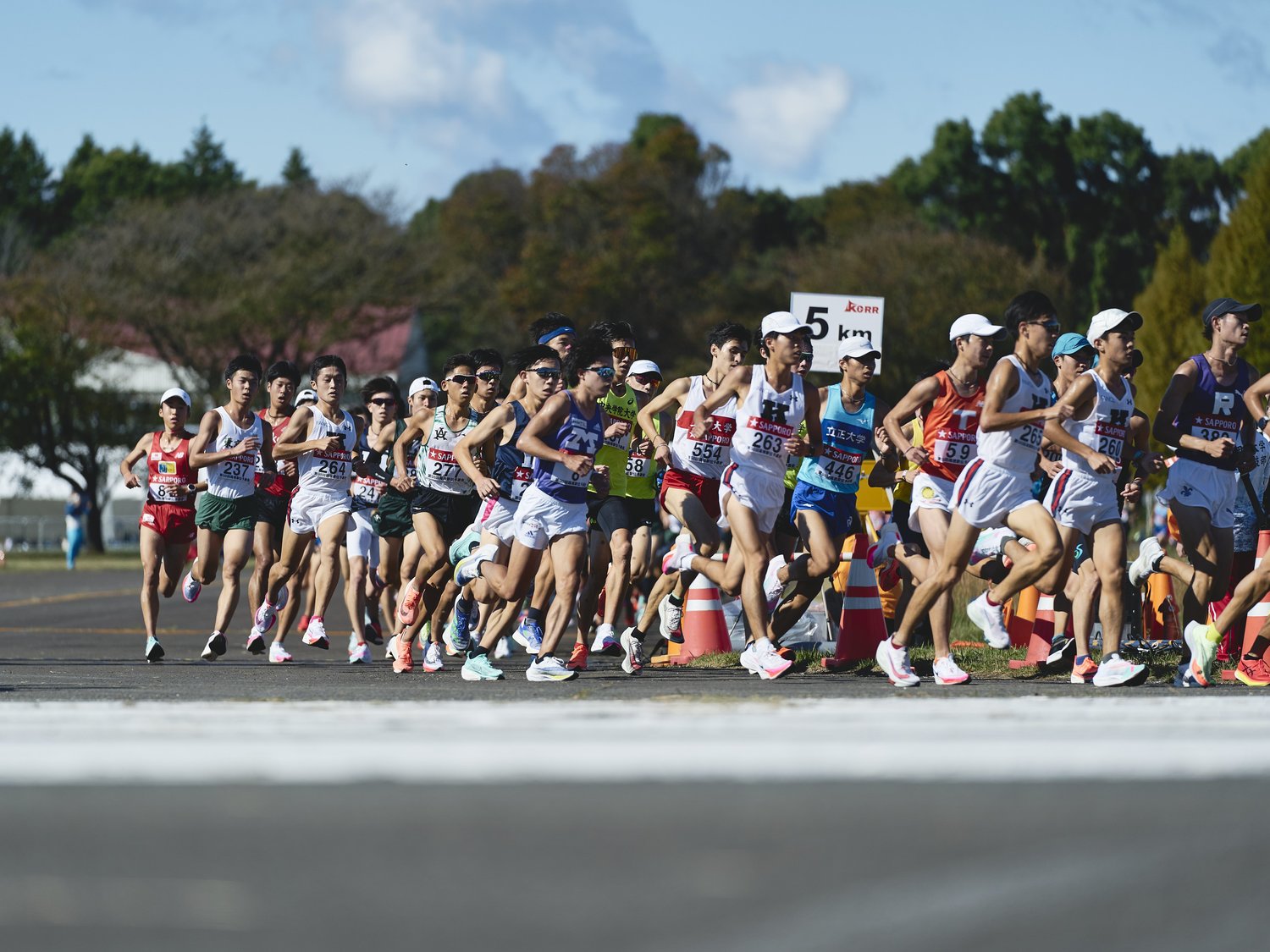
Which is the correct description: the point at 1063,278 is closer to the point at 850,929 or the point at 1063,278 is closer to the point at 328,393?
the point at 328,393

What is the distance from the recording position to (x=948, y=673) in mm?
10141

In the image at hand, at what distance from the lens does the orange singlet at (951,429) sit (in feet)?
36.1

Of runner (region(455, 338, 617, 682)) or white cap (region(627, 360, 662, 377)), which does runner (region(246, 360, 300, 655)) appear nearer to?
white cap (region(627, 360, 662, 377))

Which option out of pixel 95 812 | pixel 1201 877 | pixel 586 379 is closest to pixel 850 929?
pixel 1201 877

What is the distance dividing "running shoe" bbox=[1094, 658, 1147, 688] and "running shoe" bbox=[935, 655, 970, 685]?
0.72 m

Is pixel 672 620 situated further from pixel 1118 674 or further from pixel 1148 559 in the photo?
pixel 1118 674

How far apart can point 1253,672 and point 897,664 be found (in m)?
1.95

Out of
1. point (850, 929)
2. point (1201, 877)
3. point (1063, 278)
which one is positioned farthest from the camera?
point (1063, 278)

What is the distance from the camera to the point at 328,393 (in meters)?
13.9

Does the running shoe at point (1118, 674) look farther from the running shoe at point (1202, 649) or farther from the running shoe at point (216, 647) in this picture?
the running shoe at point (216, 647)

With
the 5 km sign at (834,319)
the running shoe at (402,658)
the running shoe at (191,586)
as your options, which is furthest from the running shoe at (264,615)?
the 5 km sign at (834,319)

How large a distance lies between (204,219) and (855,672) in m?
47.5

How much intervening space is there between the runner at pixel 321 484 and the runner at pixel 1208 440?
230 inches

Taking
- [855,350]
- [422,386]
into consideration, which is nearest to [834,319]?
[422,386]
